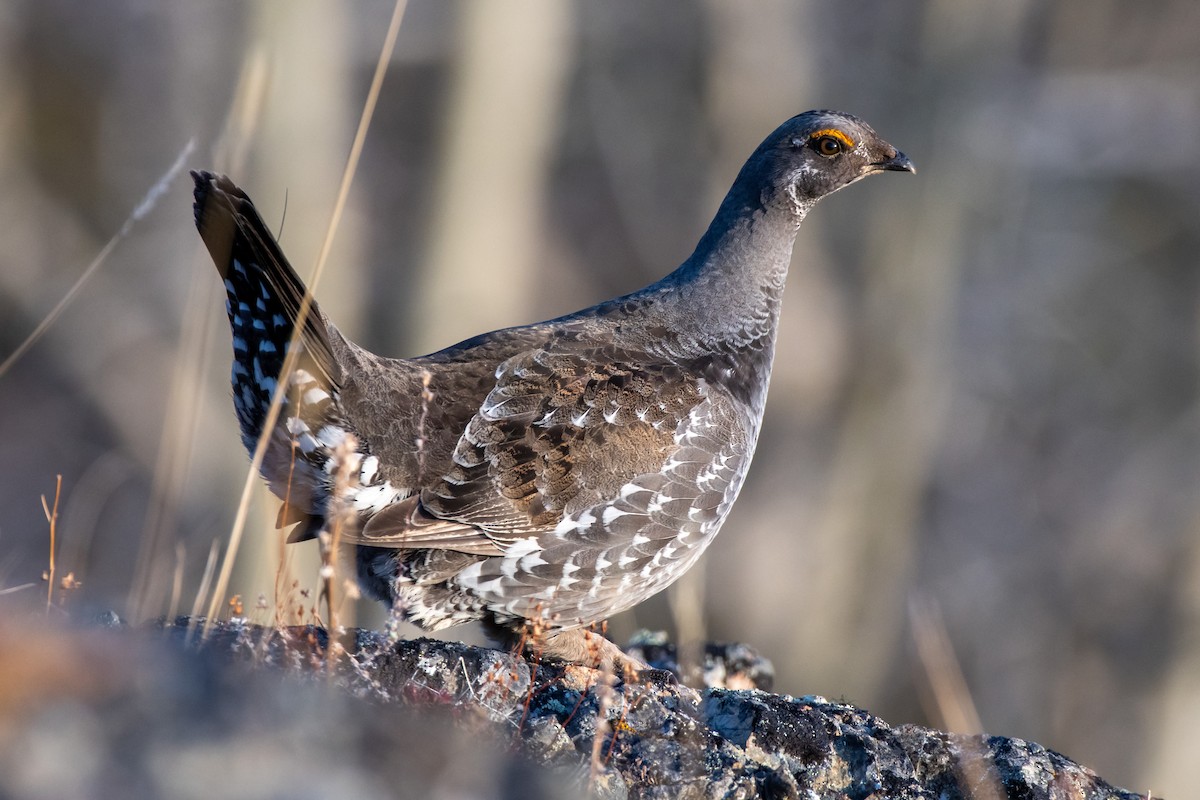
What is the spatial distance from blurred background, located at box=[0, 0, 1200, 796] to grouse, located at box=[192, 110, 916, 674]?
7473 mm

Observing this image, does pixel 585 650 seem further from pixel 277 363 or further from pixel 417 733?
pixel 417 733

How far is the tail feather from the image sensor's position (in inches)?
177

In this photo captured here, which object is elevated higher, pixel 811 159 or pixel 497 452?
pixel 811 159

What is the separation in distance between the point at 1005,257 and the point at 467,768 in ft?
58.9

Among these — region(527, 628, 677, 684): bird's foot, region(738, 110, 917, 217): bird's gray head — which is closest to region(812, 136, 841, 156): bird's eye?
region(738, 110, 917, 217): bird's gray head

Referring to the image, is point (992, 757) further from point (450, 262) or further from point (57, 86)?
point (57, 86)

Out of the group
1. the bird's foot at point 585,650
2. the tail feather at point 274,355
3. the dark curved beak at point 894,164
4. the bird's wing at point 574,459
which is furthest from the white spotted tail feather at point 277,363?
the dark curved beak at point 894,164

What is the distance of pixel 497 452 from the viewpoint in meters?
5.05

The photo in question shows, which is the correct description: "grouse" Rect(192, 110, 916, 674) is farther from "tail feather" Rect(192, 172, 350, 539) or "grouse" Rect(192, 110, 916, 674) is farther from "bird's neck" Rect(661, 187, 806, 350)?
"bird's neck" Rect(661, 187, 806, 350)

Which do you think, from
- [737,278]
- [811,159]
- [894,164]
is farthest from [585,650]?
[894,164]

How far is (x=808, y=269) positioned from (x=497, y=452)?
1293 cm

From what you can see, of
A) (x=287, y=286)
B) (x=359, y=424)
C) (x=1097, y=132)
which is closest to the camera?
(x=287, y=286)

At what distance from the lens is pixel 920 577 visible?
61.2ft

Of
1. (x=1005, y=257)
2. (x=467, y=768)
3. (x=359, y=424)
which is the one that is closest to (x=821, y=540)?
(x=1005, y=257)
